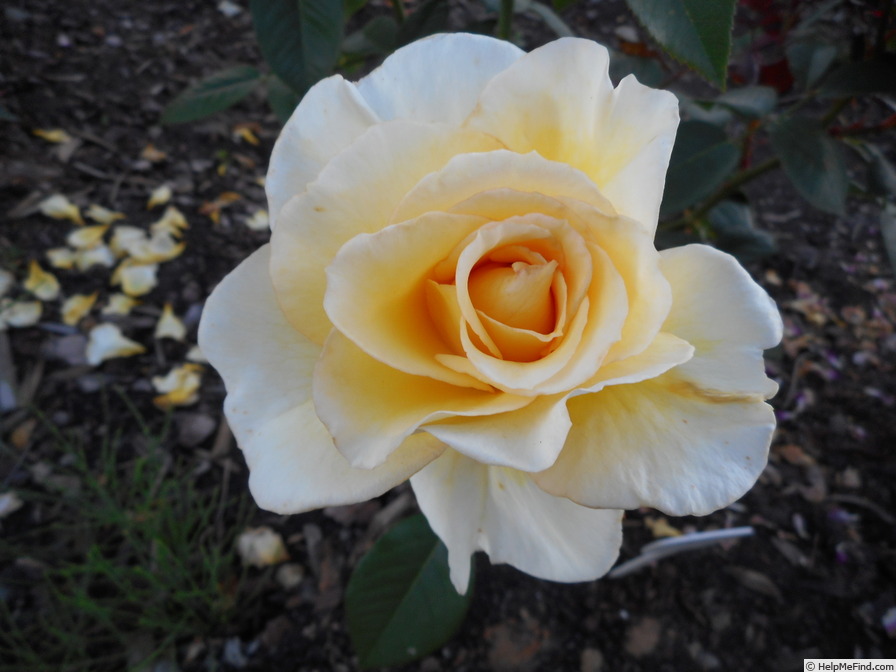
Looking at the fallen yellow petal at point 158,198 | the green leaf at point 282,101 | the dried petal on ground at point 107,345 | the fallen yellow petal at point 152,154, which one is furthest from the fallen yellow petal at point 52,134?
the green leaf at point 282,101

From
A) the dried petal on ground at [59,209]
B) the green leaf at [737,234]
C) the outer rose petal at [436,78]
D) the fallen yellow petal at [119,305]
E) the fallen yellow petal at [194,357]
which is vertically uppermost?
the outer rose petal at [436,78]

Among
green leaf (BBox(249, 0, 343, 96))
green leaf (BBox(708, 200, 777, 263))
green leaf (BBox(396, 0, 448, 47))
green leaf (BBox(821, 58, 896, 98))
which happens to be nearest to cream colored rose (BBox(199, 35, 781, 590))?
green leaf (BBox(249, 0, 343, 96))

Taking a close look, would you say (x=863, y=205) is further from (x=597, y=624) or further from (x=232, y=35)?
(x=232, y=35)

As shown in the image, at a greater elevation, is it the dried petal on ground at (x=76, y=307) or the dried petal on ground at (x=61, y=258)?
the dried petal on ground at (x=61, y=258)

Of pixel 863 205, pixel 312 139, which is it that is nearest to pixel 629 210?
pixel 312 139

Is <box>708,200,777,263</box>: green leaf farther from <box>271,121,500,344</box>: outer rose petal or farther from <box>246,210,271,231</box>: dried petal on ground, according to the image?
<box>246,210,271,231</box>: dried petal on ground

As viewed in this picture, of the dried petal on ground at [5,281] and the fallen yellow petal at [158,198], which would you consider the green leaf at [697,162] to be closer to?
the fallen yellow petal at [158,198]
